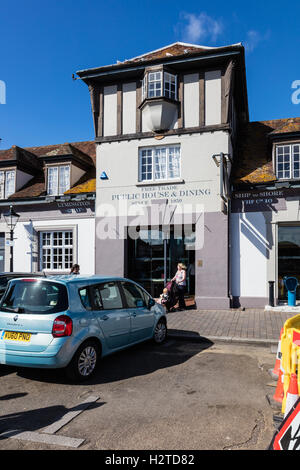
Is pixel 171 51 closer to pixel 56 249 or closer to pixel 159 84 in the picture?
pixel 159 84

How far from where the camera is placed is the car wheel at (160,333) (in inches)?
310

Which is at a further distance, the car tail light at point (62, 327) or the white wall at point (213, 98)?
the white wall at point (213, 98)

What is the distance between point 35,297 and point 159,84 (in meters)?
10.9

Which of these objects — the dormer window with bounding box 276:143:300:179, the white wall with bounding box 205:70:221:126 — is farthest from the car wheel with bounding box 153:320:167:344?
the white wall with bounding box 205:70:221:126

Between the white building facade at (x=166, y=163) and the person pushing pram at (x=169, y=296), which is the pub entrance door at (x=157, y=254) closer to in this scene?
the white building facade at (x=166, y=163)

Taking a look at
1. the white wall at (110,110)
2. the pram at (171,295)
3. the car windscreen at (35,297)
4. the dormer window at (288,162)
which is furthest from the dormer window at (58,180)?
the car windscreen at (35,297)

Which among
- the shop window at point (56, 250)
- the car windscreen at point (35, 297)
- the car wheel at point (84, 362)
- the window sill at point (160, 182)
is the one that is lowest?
the car wheel at point (84, 362)

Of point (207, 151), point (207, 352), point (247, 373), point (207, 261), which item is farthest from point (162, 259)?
point (247, 373)

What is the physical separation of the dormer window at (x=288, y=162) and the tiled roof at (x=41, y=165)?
775 cm

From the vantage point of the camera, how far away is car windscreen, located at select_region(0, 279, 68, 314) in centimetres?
561

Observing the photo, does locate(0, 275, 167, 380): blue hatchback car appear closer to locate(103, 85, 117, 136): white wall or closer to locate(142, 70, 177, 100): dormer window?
locate(103, 85, 117, 136): white wall

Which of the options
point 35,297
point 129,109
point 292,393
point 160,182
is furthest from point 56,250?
point 292,393

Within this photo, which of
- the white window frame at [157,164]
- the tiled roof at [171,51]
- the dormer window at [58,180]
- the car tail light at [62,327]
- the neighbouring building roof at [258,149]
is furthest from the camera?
the dormer window at [58,180]

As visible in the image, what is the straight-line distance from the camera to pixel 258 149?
15539mm
